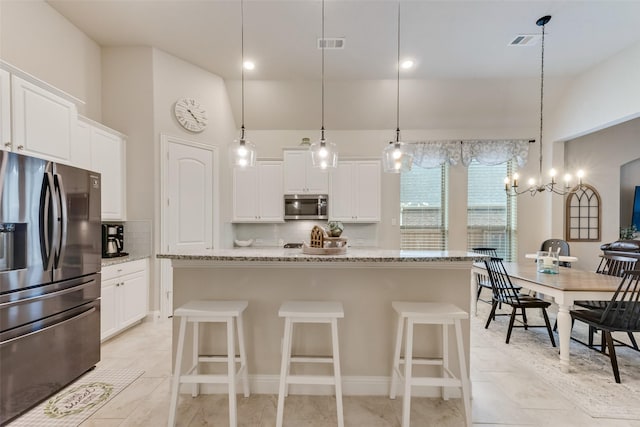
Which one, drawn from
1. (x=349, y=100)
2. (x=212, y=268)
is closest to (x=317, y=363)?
(x=212, y=268)

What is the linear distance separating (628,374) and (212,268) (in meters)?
3.60

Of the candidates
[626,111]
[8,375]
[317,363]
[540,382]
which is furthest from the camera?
[626,111]

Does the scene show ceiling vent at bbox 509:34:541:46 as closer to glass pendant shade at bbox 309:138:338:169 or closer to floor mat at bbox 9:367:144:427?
glass pendant shade at bbox 309:138:338:169

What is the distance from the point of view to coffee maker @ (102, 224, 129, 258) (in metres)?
3.34

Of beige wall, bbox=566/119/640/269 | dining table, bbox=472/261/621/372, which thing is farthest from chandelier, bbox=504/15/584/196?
dining table, bbox=472/261/621/372

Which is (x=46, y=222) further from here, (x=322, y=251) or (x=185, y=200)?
(x=322, y=251)

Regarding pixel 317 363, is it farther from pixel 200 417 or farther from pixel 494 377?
pixel 494 377

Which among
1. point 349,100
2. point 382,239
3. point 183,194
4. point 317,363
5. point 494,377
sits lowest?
point 494,377

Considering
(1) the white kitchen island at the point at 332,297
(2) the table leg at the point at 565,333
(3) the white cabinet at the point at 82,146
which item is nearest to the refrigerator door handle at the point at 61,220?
(3) the white cabinet at the point at 82,146

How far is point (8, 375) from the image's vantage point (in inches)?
73.4

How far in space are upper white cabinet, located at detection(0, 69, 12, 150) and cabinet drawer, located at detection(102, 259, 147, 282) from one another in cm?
131

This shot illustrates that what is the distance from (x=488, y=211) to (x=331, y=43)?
400 cm

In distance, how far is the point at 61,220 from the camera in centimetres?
224

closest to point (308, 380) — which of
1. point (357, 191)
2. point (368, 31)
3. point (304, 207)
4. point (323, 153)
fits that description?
point (323, 153)
